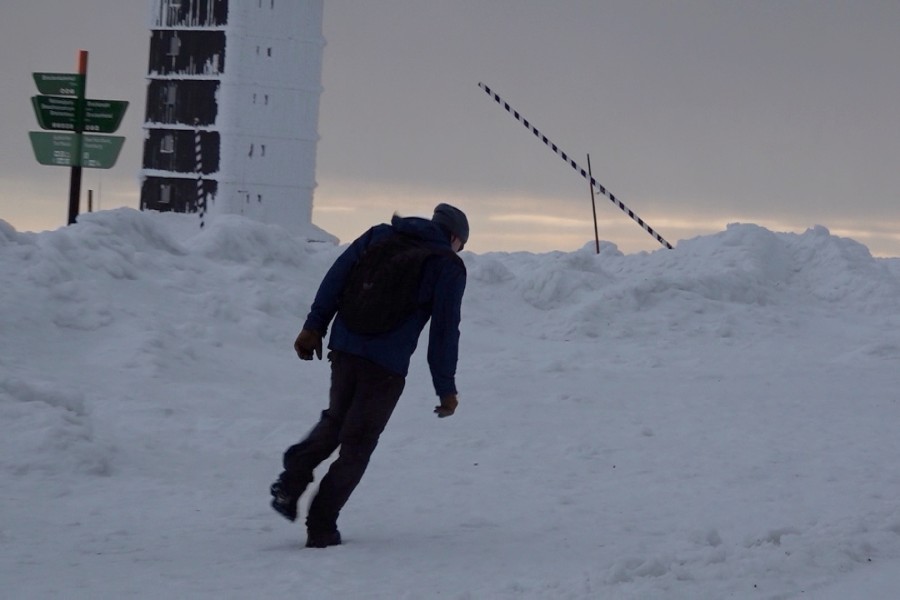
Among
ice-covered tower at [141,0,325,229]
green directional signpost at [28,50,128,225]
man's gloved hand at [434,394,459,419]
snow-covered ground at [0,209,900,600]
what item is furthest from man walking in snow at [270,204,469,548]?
ice-covered tower at [141,0,325,229]

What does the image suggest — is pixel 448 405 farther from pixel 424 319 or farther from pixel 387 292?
pixel 387 292

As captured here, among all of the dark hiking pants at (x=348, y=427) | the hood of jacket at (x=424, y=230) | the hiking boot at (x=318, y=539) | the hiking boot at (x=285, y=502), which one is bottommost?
the hiking boot at (x=318, y=539)

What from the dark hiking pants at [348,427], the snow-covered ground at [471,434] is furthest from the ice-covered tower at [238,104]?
the dark hiking pants at [348,427]

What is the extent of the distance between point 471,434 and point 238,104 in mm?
38991

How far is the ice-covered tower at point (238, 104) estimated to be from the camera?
47.2 meters

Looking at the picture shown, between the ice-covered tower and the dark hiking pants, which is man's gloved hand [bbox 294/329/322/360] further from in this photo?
the ice-covered tower

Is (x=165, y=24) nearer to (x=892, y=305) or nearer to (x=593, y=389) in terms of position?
(x=892, y=305)

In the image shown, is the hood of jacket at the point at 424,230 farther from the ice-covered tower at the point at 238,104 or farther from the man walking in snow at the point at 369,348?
the ice-covered tower at the point at 238,104

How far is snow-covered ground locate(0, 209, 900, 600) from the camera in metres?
5.57

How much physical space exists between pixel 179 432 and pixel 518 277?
10.2 m

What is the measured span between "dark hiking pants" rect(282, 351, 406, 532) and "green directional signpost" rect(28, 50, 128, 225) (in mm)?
14142

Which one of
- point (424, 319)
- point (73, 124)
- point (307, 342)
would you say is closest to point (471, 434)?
point (424, 319)

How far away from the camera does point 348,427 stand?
239 inches

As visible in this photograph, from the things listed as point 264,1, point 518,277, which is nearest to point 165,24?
point 264,1
